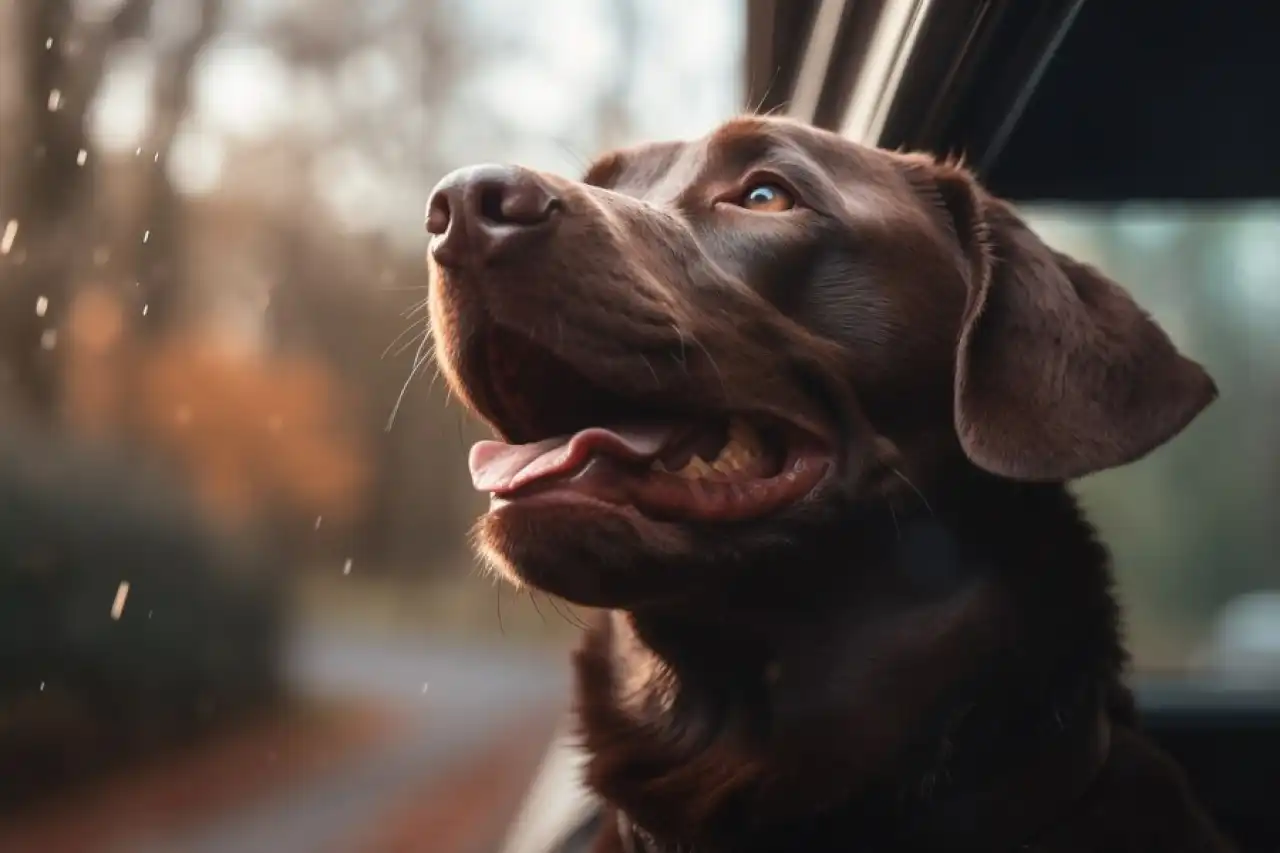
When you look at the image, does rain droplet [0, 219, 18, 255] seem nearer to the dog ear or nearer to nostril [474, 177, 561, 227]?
nostril [474, 177, 561, 227]

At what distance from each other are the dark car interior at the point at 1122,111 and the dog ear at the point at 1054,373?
0.67 feet

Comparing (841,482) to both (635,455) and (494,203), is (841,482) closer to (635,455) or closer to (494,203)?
(635,455)

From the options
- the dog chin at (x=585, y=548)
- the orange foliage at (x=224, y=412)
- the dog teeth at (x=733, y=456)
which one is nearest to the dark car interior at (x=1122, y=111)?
the dog teeth at (x=733, y=456)

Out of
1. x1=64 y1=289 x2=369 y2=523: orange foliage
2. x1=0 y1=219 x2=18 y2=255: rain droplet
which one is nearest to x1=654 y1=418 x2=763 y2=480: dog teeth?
x1=64 y1=289 x2=369 y2=523: orange foliage

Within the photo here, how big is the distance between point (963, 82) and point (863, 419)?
16.8 inches

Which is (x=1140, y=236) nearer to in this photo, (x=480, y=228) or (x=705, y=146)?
(x=705, y=146)

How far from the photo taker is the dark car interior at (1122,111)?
132 cm

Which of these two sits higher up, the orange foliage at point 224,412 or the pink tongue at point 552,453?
the pink tongue at point 552,453

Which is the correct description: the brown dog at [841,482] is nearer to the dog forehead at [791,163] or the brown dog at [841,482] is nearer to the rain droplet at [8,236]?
the dog forehead at [791,163]

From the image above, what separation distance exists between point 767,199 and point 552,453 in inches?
15.2

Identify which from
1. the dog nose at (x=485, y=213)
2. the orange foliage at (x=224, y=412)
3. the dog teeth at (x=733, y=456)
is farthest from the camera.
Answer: the orange foliage at (x=224, y=412)

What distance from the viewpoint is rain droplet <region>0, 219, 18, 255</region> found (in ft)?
3.89

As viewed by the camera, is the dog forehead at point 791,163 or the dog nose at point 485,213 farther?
the dog forehead at point 791,163

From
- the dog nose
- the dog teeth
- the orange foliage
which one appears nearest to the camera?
the dog nose
